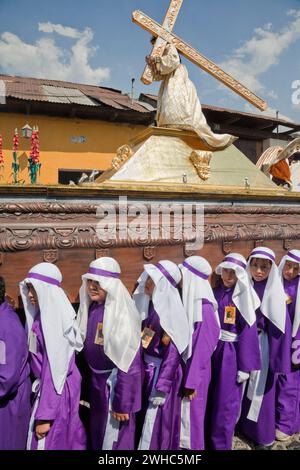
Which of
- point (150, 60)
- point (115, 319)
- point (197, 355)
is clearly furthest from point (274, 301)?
point (150, 60)

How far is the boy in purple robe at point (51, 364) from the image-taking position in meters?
2.32

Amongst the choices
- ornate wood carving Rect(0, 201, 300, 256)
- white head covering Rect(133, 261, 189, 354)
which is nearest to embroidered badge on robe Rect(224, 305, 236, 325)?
white head covering Rect(133, 261, 189, 354)

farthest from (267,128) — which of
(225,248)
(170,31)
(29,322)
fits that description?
(29,322)

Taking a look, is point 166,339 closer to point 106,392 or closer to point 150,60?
point 106,392

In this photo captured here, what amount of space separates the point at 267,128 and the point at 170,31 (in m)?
9.01

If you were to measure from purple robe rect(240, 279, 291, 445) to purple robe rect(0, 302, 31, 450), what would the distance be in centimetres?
210

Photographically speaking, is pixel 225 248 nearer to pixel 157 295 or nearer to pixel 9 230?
pixel 157 295

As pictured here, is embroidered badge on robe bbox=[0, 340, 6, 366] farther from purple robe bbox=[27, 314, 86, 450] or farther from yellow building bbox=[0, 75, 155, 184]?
yellow building bbox=[0, 75, 155, 184]

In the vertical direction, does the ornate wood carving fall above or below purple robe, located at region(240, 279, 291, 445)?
above

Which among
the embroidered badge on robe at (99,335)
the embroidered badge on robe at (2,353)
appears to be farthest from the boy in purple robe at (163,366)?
the embroidered badge on robe at (2,353)

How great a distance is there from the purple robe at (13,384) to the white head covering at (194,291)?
4.32 ft

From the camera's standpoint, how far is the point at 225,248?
159 inches

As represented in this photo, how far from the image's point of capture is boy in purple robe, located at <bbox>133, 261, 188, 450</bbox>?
2600mm

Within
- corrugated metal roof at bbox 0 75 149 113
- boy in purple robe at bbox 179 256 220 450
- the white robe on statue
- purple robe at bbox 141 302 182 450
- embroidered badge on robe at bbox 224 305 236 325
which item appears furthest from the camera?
corrugated metal roof at bbox 0 75 149 113
